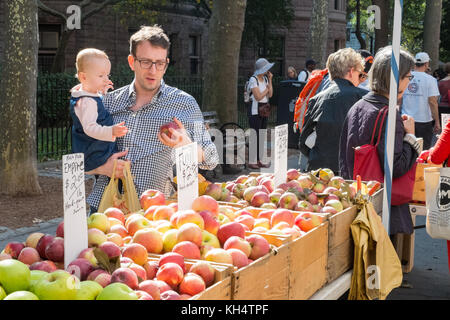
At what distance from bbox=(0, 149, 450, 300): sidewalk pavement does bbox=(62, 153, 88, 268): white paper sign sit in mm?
3542

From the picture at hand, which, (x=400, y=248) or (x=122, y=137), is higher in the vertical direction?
(x=122, y=137)

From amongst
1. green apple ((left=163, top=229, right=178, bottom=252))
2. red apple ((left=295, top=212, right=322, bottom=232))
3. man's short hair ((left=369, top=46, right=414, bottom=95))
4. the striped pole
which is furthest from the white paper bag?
green apple ((left=163, top=229, right=178, bottom=252))

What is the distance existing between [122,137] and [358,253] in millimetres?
1616

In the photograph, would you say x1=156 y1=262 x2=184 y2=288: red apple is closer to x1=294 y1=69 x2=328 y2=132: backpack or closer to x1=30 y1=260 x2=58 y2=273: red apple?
x1=30 y1=260 x2=58 y2=273: red apple

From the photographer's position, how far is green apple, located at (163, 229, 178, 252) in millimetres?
2930

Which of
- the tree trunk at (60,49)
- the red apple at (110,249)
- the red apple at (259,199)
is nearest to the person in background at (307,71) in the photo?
the tree trunk at (60,49)

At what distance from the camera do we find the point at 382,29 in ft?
83.7

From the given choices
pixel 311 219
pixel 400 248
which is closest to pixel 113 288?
pixel 311 219

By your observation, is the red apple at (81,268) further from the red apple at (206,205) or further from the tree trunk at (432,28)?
the tree trunk at (432,28)

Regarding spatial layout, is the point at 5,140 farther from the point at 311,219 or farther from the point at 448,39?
the point at 448,39

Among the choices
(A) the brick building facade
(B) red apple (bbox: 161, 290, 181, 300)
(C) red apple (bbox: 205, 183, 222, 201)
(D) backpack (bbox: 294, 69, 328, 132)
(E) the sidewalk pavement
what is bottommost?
(E) the sidewalk pavement

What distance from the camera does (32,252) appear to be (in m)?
2.66
